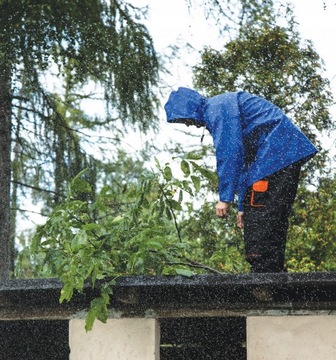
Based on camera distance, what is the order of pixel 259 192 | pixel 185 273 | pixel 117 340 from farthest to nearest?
pixel 117 340, pixel 259 192, pixel 185 273

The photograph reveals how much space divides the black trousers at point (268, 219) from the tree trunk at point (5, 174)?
6346mm

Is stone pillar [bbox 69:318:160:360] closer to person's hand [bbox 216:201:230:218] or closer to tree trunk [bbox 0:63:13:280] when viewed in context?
person's hand [bbox 216:201:230:218]

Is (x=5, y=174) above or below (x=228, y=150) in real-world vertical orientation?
above

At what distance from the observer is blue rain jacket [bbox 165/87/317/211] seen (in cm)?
520

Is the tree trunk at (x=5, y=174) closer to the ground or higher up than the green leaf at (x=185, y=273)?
higher up

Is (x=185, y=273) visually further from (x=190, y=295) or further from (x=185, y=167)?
(x=185, y=167)

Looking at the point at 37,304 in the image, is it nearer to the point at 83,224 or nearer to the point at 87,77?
the point at 83,224

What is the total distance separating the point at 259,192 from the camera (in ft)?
17.0

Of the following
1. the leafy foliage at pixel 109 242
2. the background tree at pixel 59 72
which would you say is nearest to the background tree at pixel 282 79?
the background tree at pixel 59 72

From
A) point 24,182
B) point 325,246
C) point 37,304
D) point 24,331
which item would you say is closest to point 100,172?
point 24,182

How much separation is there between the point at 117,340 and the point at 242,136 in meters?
1.54

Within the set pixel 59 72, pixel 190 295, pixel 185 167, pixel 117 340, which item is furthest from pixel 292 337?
pixel 59 72

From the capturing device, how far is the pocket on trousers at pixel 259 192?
204 inches

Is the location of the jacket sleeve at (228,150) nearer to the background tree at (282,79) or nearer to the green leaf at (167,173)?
the green leaf at (167,173)
